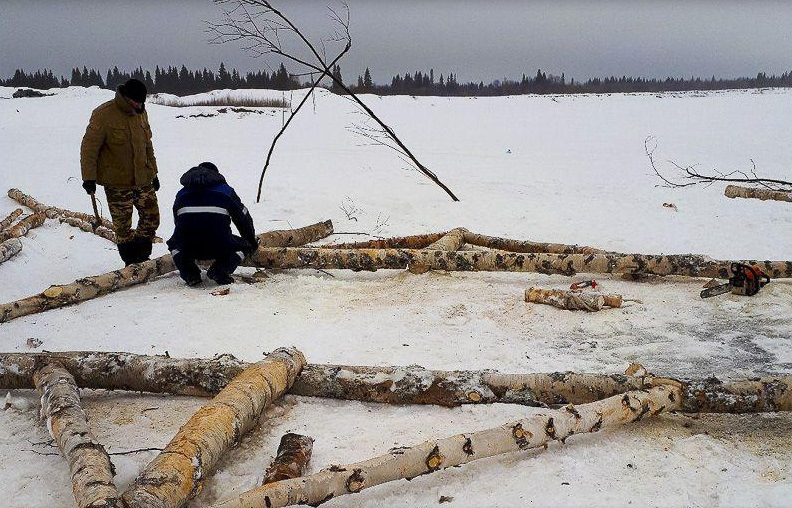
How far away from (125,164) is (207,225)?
1.54m

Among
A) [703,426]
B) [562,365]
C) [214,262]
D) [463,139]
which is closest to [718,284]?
[562,365]

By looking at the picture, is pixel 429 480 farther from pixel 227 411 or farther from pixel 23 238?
pixel 23 238

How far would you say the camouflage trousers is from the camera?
252 inches

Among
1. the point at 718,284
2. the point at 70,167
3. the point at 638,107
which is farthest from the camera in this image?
the point at 638,107

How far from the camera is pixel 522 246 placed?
661 cm

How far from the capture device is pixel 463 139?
22.4 m

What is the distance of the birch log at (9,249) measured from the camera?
7.06 m

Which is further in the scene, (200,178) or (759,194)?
(759,194)

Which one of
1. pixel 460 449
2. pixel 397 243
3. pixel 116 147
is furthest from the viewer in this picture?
pixel 397 243

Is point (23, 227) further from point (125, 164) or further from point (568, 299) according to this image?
point (568, 299)

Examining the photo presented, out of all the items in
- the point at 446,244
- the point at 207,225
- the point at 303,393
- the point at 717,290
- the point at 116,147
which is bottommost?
the point at 303,393

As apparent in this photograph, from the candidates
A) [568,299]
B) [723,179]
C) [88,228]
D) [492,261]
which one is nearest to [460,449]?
[568,299]

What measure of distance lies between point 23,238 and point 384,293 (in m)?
5.97

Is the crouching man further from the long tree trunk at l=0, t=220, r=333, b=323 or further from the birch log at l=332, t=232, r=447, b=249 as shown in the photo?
the birch log at l=332, t=232, r=447, b=249
